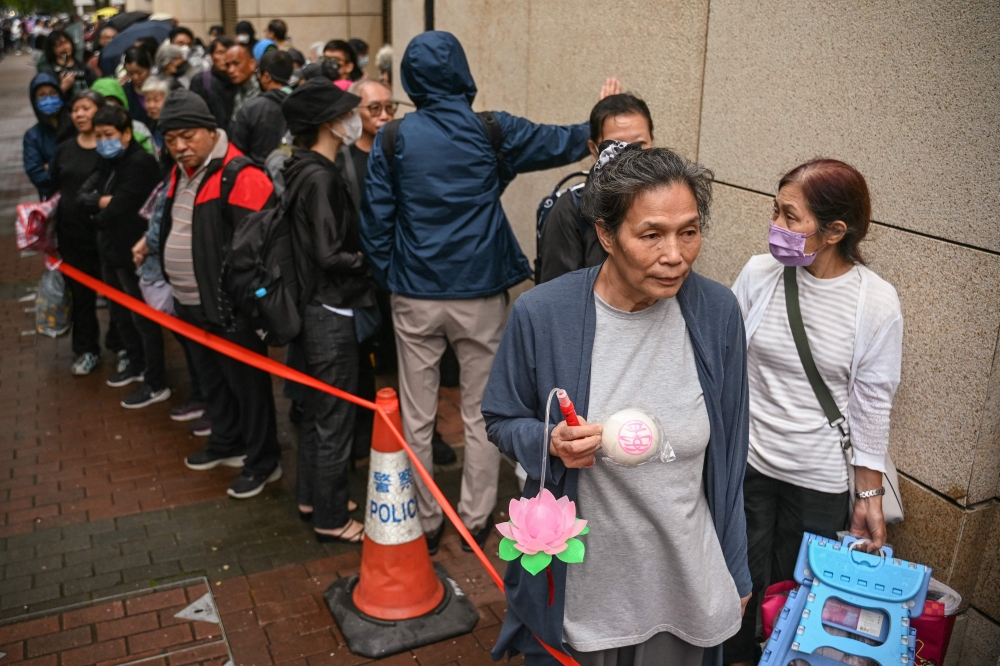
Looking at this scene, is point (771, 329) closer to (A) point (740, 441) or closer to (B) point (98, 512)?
(A) point (740, 441)

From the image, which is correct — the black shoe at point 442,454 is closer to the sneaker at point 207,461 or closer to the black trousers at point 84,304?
the sneaker at point 207,461

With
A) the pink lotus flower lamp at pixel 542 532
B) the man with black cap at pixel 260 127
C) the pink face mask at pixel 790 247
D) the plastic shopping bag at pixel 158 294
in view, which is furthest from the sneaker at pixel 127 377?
the pink lotus flower lamp at pixel 542 532

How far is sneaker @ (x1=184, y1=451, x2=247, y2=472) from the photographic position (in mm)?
5945

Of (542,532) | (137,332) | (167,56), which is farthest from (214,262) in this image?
(167,56)

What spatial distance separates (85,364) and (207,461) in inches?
93.7

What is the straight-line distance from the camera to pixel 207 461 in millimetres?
5961

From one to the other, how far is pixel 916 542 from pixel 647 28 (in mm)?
2946

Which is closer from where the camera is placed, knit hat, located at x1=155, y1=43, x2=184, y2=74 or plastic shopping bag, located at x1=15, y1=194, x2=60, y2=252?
plastic shopping bag, located at x1=15, y1=194, x2=60, y2=252

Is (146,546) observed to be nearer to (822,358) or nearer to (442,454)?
(442,454)

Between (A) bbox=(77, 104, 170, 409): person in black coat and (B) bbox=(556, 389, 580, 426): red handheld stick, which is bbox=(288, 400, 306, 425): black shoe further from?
(B) bbox=(556, 389, 580, 426): red handheld stick

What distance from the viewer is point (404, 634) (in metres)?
4.18

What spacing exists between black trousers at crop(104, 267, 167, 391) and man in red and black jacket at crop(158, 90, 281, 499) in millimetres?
1197

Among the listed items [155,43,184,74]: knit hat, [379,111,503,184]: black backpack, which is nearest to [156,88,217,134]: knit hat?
[379,111,503,184]: black backpack

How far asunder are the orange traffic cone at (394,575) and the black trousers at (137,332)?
3200 millimetres
